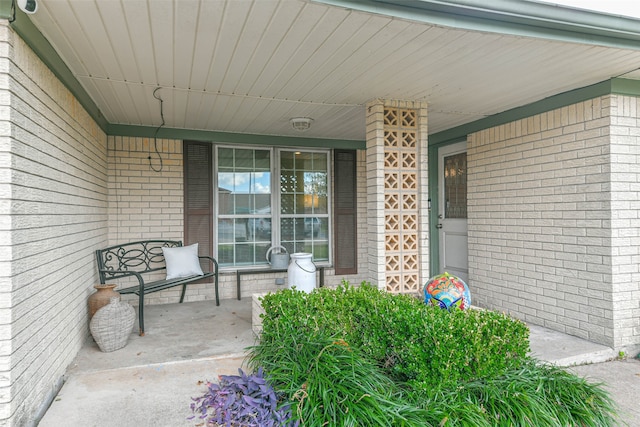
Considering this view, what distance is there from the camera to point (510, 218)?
4.35m

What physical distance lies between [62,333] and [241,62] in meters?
2.39

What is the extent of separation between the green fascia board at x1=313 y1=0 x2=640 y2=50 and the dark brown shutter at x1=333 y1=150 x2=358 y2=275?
3598mm

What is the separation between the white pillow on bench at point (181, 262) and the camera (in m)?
4.62

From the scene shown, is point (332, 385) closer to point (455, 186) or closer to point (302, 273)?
point (302, 273)

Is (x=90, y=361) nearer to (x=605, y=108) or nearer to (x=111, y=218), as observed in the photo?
(x=111, y=218)

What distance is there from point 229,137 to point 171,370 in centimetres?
326

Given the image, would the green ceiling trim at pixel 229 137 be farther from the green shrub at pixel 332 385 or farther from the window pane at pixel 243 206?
the green shrub at pixel 332 385

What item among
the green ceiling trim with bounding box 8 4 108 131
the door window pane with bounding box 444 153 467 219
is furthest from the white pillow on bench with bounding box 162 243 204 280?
the door window pane with bounding box 444 153 467 219

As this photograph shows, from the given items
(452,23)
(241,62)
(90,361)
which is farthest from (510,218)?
(90,361)

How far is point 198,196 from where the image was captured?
5223 millimetres

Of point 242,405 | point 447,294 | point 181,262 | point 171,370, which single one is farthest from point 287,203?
point 242,405

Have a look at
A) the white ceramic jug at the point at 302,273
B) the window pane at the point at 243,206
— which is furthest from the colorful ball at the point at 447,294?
the window pane at the point at 243,206

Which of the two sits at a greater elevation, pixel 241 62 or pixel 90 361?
pixel 241 62

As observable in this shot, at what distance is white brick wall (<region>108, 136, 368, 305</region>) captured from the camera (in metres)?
4.85
